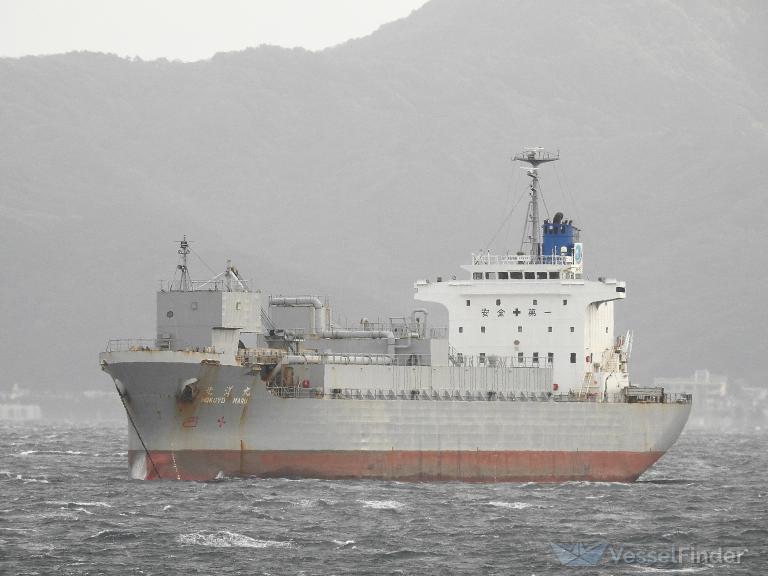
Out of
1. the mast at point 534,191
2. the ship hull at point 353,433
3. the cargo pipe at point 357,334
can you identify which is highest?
the mast at point 534,191

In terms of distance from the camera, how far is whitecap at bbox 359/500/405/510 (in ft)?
171

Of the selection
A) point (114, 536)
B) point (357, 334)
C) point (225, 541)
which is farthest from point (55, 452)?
point (225, 541)

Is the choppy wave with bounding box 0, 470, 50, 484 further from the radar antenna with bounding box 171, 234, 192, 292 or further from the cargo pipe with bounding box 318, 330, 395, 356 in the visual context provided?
the cargo pipe with bounding box 318, 330, 395, 356

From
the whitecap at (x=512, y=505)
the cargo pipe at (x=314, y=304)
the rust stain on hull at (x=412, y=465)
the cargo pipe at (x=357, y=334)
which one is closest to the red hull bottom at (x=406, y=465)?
the rust stain on hull at (x=412, y=465)

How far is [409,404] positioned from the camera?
199 ft

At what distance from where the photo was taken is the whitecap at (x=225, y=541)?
4406 centimetres

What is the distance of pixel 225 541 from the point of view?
44594 mm

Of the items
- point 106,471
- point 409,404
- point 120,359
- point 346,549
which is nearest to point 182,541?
point 346,549

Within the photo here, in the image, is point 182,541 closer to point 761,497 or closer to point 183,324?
point 183,324

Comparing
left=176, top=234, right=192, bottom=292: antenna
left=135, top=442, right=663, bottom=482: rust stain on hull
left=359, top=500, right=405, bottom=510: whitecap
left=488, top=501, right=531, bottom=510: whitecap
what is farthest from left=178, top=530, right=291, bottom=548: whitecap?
left=176, top=234, right=192, bottom=292: antenna

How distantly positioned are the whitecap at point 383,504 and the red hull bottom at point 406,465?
5885mm

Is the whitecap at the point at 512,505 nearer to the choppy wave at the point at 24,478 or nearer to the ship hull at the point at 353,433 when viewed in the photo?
the ship hull at the point at 353,433

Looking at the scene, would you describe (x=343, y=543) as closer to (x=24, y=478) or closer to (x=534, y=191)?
(x=24, y=478)

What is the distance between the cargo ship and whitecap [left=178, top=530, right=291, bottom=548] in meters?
11.9
